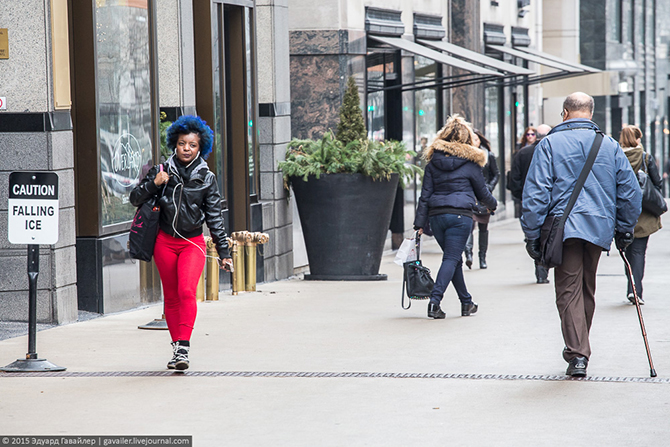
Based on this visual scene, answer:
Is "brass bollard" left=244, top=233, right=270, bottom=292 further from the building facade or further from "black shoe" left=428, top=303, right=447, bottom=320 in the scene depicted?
"black shoe" left=428, top=303, right=447, bottom=320

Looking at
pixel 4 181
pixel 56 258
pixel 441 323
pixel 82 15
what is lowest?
pixel 441 323

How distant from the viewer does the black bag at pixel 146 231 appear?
755 centimetres

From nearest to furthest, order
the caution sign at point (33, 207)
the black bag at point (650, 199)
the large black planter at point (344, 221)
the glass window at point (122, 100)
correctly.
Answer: the caution sign at point (33, 207), the glass window at point (122, 100), the black bag at point (650, 199), the large black planter at point (344, 221)

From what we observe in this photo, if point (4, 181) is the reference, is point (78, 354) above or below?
below

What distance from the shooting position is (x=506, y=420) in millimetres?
6059

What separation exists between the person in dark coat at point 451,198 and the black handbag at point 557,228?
110 inches

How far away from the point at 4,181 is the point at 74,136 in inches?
36.8

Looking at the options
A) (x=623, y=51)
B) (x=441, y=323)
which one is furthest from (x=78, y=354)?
(x=623, y=51)

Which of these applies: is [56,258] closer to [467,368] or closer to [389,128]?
[467,368]

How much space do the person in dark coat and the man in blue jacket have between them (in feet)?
8.89

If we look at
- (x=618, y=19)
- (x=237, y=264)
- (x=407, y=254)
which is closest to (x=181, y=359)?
(x=407, y=254)

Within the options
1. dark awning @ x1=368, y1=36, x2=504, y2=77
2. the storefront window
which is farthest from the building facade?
the storefront window

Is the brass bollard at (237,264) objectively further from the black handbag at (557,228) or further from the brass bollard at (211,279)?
the black handbag at (557,228)

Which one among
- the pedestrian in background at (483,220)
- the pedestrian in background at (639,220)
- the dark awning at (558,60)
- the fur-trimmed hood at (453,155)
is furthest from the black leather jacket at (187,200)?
the dark awning at (558,60)
